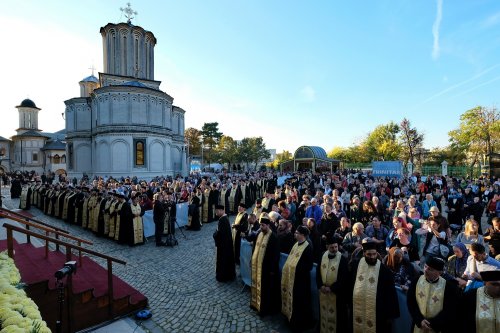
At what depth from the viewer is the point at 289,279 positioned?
15.4ft

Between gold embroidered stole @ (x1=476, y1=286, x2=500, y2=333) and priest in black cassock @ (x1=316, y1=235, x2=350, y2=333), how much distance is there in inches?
61.4

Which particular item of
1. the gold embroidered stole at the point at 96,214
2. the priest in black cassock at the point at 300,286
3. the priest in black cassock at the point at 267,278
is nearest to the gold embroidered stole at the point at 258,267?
the priest in black cassock at the point at 267,278

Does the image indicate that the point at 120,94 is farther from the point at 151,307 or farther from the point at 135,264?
the point at 151,307

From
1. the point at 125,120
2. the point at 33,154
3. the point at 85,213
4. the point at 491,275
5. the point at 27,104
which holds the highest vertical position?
the point at 27,104

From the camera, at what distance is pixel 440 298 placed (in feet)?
10.3

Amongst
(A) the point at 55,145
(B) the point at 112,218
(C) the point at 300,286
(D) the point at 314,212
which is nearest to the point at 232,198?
(B) the point at 112,218

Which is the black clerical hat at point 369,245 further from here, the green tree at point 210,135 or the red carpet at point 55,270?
the green tree at point 210,135

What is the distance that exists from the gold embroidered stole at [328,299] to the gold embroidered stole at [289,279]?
1.59ft

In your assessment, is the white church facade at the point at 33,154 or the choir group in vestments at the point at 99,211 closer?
the choir group in vestments at the point at 99,211

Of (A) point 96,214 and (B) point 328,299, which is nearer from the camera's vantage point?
(B) point 328,299

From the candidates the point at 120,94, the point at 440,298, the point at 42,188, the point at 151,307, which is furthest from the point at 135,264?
the point at 120,94

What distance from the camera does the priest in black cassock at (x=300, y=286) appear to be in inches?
180

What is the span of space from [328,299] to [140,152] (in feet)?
91.6

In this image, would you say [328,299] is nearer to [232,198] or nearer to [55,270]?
[55,270]
